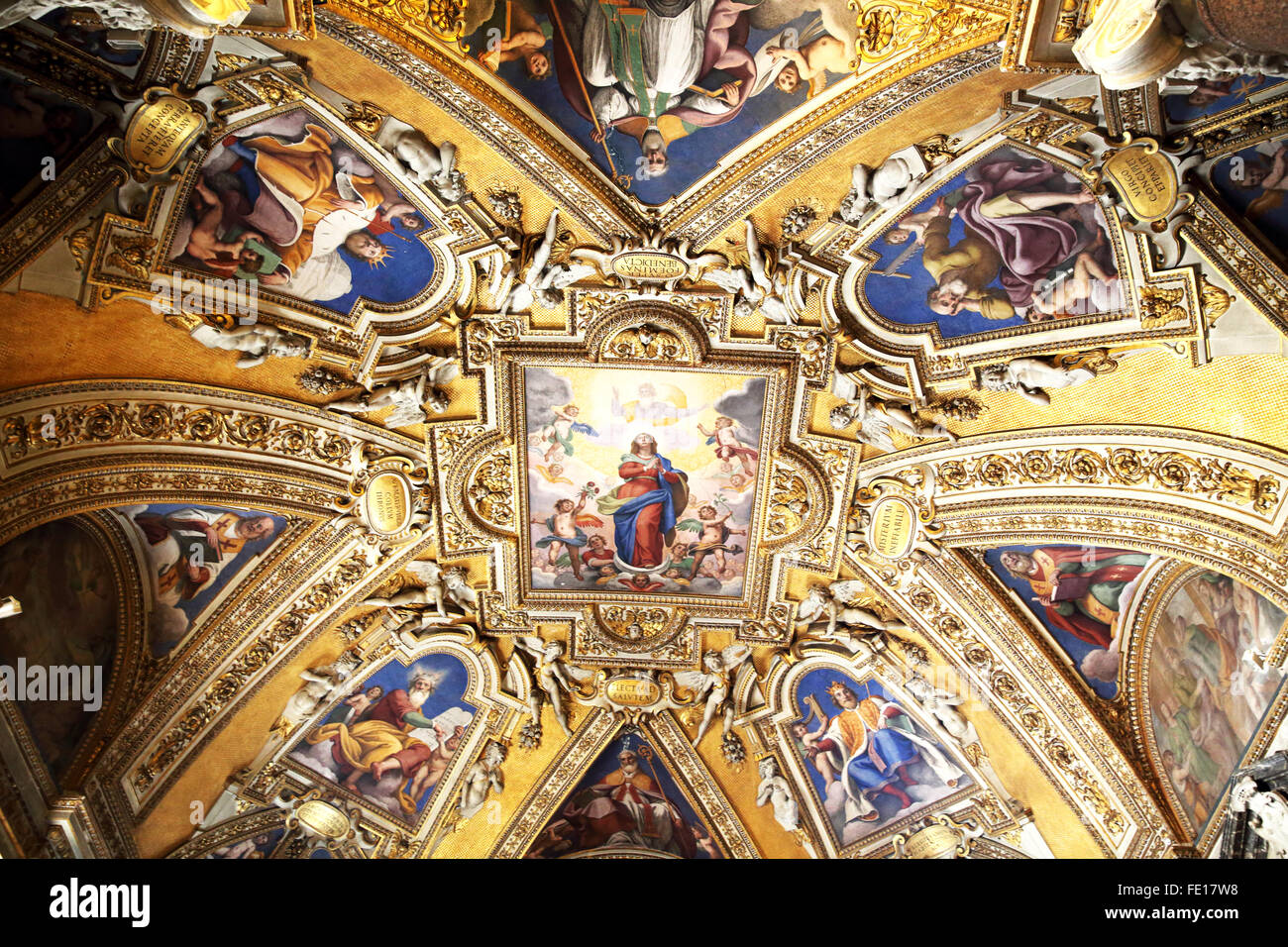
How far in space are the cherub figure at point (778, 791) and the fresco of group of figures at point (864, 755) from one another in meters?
0.40

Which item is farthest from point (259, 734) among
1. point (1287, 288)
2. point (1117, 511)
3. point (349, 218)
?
point (1287, 288)

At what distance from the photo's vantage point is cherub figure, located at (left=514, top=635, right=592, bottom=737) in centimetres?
1462

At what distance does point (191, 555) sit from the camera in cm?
1244

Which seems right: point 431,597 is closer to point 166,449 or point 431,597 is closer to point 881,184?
point 166,449

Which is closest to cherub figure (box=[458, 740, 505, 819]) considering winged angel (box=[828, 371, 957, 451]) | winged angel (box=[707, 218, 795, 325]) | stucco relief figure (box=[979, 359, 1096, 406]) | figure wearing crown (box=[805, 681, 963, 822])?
figure wearing crown (box=[805, 681, 963, 822])

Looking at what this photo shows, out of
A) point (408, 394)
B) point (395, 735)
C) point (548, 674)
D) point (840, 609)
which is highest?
point (408, 394)

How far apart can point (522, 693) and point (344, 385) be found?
553 centimetres

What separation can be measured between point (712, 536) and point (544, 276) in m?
4.27

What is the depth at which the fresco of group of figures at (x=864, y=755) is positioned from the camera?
14.5 meters

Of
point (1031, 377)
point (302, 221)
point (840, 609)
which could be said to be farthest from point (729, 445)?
point (302, 221)

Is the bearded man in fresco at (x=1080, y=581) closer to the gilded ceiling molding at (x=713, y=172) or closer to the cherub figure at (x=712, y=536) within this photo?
the cherub figure at (x=712, y=536)

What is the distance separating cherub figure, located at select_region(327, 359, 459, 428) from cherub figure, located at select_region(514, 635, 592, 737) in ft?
13.7

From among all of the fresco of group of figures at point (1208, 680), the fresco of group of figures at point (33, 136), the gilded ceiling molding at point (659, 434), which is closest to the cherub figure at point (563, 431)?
the gilded ceiling molding at point (659, 434)

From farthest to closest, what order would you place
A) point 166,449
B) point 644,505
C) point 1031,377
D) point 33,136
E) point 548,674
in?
point 548,674
point 644,505
point 166,449
point 1031,377
point 33,136
